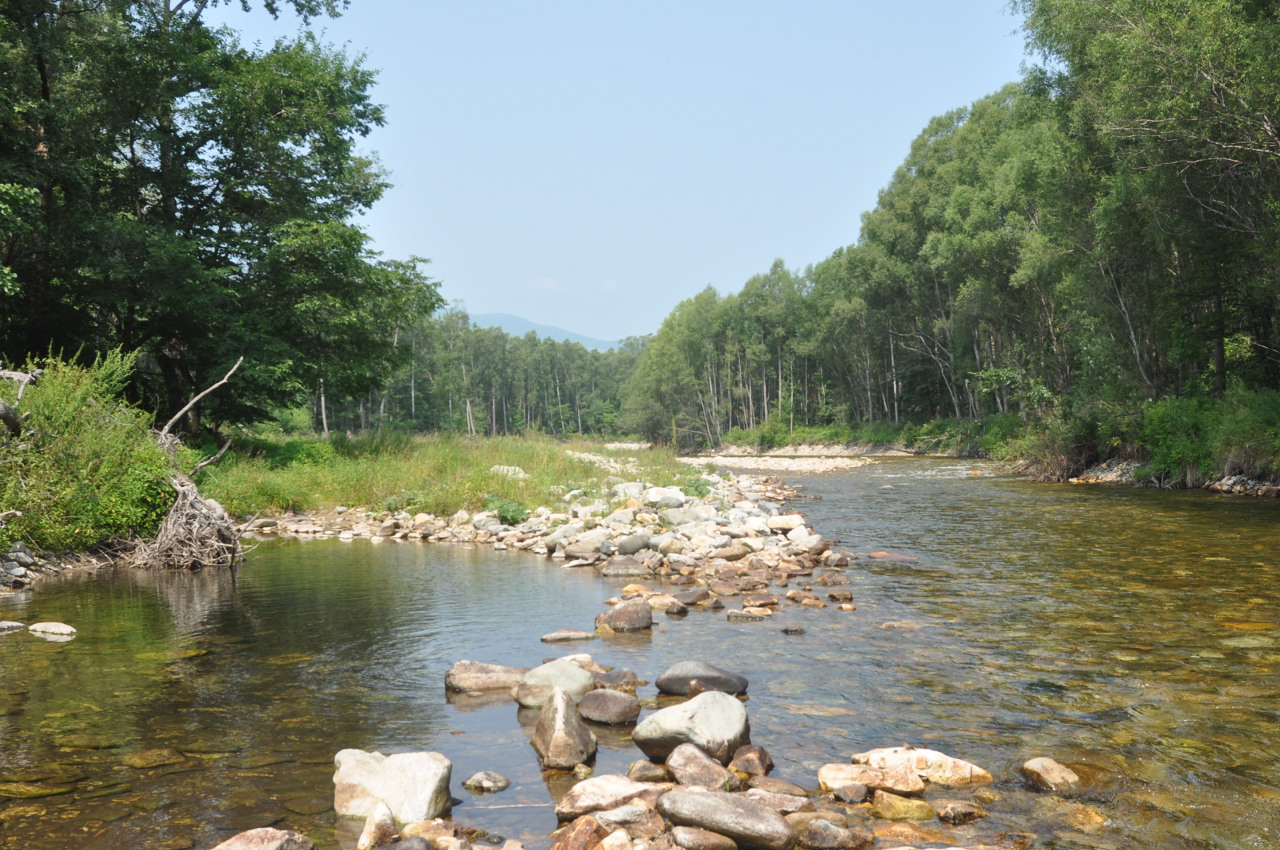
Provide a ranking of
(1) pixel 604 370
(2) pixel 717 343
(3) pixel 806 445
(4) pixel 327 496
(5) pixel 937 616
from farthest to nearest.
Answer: (1) pixel 604 370 < (2) pixel 717 343 < (3) pixel 806 445 < (4) pixel 327 496 < (5) pixel 937 616

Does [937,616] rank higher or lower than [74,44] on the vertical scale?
lower

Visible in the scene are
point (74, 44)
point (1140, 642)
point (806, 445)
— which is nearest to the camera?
point (1140, 642)

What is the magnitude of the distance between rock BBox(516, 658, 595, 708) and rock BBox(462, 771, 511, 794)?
1.09 m

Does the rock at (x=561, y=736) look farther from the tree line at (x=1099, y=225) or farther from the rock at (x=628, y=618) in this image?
the tree line at (x=1099, y=225)

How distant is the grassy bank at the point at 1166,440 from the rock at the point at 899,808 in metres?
16.7

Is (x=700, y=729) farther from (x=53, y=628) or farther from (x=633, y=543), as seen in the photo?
(x=633, y=543)

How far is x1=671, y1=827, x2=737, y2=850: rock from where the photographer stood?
3.16 metres

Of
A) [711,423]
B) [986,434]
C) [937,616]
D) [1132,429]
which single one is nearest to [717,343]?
[711,423]

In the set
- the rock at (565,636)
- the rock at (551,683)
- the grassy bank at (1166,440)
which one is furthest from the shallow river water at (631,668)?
the grassy bank at (1166,440)

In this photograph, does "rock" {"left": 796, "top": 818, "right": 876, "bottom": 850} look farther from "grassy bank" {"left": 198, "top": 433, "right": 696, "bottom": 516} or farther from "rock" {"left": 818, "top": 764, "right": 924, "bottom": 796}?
"grassy bank" {"left": 198, "top": 433, "right": 696, "bottom": 516}

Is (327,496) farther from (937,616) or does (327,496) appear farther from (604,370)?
(604,370)

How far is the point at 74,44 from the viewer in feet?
58.9

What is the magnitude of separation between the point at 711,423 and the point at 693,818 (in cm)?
6953

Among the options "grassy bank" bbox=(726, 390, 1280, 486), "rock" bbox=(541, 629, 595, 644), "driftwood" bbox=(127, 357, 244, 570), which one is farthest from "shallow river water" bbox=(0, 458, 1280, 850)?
"grassy bank" bbox=(726, 390, 1280, 486)
